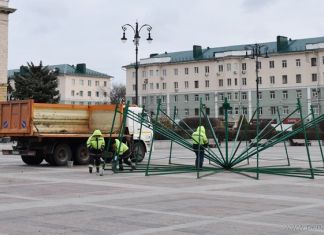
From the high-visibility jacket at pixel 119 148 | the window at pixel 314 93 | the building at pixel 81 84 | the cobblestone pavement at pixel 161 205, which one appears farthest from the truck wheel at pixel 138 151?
the building at pixel 81 84

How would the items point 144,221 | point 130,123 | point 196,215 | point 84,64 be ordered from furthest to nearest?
point 84,64 < point 130,123 < point 196,215 < point 144,221

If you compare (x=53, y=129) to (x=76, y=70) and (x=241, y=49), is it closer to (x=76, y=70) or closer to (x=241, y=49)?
(x=241, y=49)

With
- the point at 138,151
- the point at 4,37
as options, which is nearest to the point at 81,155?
the point at 138,151

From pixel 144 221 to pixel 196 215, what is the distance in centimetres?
110

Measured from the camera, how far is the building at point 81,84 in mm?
127438

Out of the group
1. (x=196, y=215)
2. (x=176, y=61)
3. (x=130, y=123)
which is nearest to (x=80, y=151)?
(x=130, y=123)

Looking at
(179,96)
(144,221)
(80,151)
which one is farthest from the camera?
(179,96)

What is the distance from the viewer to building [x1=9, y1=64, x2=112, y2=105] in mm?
127438

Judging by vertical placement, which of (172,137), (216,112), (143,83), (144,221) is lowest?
(144,221)

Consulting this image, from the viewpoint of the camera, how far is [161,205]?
445 inches

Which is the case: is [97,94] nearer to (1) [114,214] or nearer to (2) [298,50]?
(2) [298,50]

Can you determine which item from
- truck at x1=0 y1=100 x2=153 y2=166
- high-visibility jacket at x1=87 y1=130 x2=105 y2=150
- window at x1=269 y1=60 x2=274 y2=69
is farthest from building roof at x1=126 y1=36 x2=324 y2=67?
high-visibility jacket at x1=87 y1=130 x2=105 y2=150

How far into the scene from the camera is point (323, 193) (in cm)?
1350

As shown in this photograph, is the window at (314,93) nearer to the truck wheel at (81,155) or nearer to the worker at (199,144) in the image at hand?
the truck wheel at (81,155)
